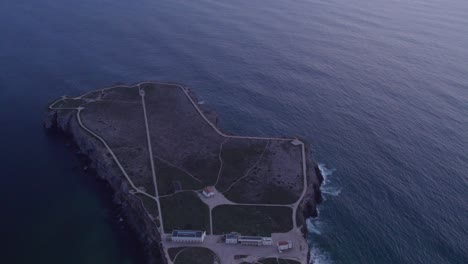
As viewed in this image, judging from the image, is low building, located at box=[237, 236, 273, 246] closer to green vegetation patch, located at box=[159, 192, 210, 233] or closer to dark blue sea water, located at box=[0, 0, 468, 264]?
green vegetation patch, located at box=[159, 192, 210, 233]

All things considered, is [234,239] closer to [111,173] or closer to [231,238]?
[231,238]

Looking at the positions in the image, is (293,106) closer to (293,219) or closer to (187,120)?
(187,120)

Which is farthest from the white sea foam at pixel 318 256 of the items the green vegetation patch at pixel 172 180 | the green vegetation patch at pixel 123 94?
the green vegetation patch at pixel 123 94

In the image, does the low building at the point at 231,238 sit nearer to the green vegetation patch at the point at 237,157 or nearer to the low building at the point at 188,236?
the low building at the point at 188,236

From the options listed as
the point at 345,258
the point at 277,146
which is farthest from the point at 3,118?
the point at 345,258

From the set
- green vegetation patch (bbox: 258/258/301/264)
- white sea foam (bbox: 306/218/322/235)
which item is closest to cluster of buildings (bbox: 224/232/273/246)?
green vegetation patch (bbox: 258/258/301/264)

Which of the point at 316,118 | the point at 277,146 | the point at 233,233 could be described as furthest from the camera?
the point at 316,118

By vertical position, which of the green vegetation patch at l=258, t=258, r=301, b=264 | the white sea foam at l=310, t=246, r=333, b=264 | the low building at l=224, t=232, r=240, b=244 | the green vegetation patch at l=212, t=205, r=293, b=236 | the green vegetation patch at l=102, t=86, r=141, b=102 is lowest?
the white sea foam at l=310, t=246, r=333, b=264
